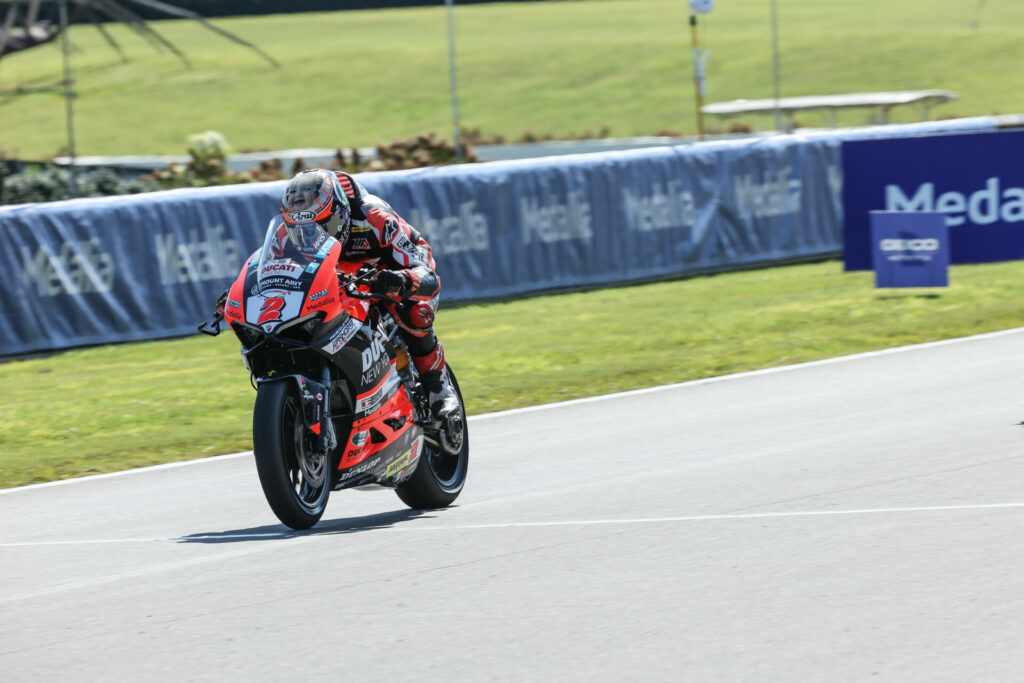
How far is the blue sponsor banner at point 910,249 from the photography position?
17.7m

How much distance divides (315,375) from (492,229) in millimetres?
12749

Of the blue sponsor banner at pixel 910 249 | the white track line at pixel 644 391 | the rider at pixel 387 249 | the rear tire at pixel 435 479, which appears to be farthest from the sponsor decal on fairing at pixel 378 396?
the blue sponsor banner at pixel 910 249

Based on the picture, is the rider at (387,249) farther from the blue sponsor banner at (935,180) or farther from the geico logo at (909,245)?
the blue sponsor banner at (935,180)

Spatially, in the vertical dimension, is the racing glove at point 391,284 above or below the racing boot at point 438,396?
above

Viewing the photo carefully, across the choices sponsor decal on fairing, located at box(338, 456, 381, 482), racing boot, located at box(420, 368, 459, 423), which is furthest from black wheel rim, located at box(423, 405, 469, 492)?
sponsor decal on fairing, located at box(338, 456, 381, 482)

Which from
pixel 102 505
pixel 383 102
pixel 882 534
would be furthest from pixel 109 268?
pixel 383 102

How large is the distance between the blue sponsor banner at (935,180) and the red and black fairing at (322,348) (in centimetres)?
1296

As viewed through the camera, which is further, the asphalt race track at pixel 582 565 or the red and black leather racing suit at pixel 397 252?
the red and black leather racing suit at pixel 397 252

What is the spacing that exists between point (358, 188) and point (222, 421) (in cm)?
479

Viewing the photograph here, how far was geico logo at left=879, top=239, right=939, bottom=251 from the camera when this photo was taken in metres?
17.8

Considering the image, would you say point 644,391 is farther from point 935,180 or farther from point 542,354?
point 935,180

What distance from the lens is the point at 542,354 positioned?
49.3 feet

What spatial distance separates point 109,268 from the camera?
680 inches

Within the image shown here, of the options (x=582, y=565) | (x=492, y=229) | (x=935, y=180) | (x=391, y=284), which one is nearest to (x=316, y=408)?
(x=391, y=284)
